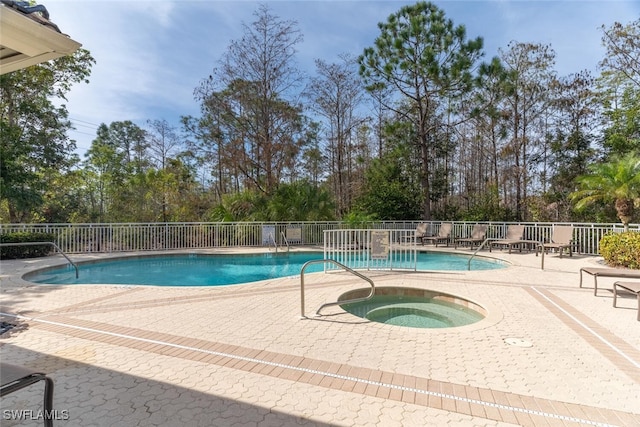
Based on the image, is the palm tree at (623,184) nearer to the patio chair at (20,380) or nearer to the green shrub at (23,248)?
the patio chair at (20,380)

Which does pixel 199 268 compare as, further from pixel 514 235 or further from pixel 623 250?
pixel 623 250

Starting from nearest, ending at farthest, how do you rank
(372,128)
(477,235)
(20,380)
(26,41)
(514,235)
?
1. (20,380)
2. (26,41)
3. (514,235)
4. (477,235)
5. (372,128)

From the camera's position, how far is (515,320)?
4.46m

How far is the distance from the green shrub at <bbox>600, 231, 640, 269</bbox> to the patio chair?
11.0 meters

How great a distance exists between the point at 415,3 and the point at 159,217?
15.9 metres

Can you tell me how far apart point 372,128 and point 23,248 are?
1822 centimetres

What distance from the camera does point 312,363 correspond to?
3189 millimetres

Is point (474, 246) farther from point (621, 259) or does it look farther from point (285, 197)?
point (285, 197)

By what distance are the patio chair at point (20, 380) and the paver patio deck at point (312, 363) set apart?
1.52ft

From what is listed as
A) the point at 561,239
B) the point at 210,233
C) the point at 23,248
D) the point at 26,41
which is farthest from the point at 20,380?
the point at 561,239

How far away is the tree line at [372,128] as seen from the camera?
1449cm

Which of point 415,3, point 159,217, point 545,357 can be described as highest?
point 415,3

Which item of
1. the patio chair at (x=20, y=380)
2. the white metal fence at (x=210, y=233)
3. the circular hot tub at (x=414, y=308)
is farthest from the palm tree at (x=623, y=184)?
the patio chair at (x=20, y=380)

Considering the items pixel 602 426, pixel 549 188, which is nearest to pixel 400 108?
pixel 549 188
